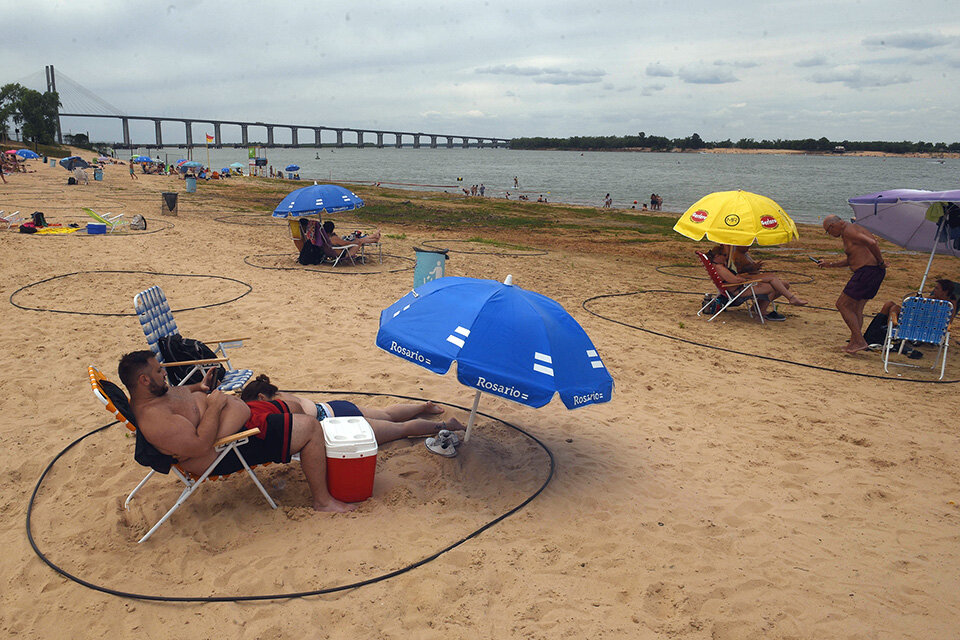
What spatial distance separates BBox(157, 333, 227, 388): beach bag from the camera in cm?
466

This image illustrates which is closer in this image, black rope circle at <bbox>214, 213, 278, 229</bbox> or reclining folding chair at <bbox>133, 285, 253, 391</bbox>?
reclining folding chair at <bbox>133, 285, 253, 391</bbox>

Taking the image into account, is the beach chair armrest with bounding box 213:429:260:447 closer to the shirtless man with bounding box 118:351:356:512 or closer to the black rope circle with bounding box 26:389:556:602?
the shirtless man with bounding box 118:351:356:512

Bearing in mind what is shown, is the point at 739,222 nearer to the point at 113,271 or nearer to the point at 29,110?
the point at 113,271

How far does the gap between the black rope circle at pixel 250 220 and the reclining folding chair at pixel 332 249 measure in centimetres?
648

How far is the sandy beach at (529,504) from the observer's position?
3150 millimetres

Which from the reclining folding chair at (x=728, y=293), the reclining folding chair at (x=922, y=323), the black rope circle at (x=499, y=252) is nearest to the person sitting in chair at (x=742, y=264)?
the reclining folding chair at (x=728, y=293)

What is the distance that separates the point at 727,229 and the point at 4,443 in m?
8.40

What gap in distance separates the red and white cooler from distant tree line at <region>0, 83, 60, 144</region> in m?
95.2

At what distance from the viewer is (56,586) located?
10.5 feet

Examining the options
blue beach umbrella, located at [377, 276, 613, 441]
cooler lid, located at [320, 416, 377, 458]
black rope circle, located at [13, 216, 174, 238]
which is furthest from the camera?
black rope circle, located at [13, 216, 174, 238]

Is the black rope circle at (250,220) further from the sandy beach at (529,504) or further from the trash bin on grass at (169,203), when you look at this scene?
the sandy beach at (529,504)

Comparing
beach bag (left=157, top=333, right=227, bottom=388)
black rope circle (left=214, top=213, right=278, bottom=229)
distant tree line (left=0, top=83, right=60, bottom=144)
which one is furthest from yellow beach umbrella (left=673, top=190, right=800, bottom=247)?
distant tree line (left=0, top=83, right=60, bottom=144)

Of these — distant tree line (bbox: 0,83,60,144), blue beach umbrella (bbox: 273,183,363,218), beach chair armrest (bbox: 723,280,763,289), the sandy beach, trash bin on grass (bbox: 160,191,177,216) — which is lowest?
the sandy beach

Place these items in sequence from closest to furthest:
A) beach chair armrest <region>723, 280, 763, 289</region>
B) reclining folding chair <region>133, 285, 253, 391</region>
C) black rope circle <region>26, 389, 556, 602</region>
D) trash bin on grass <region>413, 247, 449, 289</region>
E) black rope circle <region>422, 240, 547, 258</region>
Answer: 1. black rope circle <region>26, 389, 556, 602</region>
2. reclining folding chair <region>133, 285, 253, 391</region>
3. trash bin on grass <region>413, 247, 449, 289</region>
4. beach chair armrest <region>723, 280, 763, 289</region>
5. black rope circle <region>422, 240, 547, 258</region>
